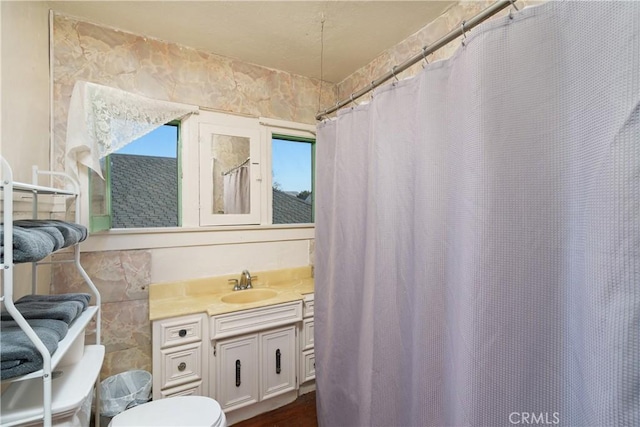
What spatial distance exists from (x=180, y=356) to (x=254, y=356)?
1.43 feet

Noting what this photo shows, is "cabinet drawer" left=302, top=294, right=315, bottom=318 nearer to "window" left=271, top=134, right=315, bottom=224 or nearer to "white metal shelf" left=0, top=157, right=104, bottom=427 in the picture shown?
"window" left=271, top=134, right=315, bottom=224

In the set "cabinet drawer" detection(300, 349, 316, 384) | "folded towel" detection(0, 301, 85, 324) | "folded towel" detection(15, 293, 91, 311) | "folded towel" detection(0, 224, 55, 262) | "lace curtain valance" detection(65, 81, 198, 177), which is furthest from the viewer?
"cabinet drawer" detection(300, 349, 316, 384)

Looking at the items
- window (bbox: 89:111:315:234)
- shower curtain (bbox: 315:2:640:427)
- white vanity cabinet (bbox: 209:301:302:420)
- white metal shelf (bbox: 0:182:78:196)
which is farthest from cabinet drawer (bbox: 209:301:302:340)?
white metal shelf (bbox: 0:182:78:196)

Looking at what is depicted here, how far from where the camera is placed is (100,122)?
4.84 feet

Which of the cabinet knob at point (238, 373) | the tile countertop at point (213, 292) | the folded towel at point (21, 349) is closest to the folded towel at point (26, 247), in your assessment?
the folded towel at point (21, 349)

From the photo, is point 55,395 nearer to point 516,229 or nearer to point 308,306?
point 308,306

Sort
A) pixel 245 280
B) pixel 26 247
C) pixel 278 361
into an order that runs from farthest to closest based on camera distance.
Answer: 1. pixel 245 280
2. pixel 278 361
3. pixel 26 247

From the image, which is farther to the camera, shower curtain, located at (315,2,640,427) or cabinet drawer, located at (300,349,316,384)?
cabinet drawer, located at (300,349,316,384)

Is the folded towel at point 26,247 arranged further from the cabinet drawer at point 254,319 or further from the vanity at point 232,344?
the cabinet drawer at point 254,319

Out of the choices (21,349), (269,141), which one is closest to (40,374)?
(21,349)

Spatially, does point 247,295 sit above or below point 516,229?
below

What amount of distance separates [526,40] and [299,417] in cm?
220

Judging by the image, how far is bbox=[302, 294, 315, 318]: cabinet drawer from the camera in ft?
6.35

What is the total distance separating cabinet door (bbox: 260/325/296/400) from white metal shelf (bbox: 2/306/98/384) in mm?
948
